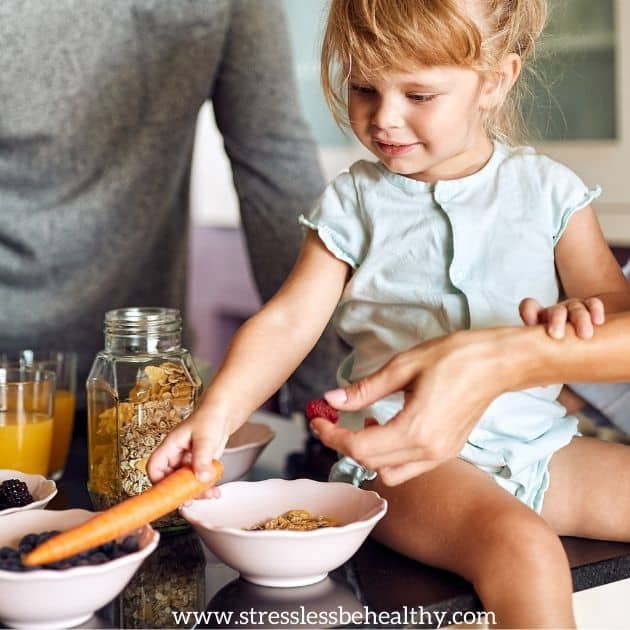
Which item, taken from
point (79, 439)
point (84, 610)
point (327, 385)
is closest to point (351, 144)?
point (327, 385)

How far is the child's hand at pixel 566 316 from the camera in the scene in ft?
3.30

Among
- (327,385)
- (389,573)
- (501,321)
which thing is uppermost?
(501,321)

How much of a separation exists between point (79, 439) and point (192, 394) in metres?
0.50

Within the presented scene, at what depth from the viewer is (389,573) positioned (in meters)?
1.09

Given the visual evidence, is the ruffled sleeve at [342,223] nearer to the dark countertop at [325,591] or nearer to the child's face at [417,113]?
the child's face at [417,113]

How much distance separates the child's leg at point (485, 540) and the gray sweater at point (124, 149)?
738 mm

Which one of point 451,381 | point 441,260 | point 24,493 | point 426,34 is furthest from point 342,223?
point 24,493

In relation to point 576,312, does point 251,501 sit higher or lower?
lower

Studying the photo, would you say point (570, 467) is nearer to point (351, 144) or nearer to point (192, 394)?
point (192, 394)

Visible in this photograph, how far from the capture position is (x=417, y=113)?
113 centimetres

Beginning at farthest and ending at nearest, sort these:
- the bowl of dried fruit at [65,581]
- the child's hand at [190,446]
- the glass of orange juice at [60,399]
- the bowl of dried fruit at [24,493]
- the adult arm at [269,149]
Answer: the adult arm at [269,149], the glass of orange juice at [60,399], the bowl of dried fruit at [24,493], the child's hand at [190,446], the bowl of dried fruit at [65,581]

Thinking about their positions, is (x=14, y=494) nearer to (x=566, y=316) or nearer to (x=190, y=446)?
(x=190, y=446)

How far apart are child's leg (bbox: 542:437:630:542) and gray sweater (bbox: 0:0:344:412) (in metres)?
0.71

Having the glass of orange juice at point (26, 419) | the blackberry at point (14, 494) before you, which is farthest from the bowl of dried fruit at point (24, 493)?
the glass of orange juice at point (26, 419)
